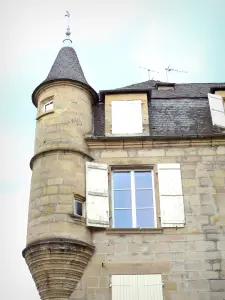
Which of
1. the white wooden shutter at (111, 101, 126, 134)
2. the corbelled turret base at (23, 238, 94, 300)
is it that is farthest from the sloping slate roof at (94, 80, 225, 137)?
the corbelled turret base at (23, 238, 94, 300)

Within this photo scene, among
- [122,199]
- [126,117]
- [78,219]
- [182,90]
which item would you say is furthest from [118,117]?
[182,90]

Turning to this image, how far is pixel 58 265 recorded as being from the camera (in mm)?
10922

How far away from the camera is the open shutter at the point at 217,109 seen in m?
13.5

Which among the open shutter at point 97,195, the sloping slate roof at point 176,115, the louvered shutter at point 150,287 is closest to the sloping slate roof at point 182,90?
the sloping slate roof at point 176,115

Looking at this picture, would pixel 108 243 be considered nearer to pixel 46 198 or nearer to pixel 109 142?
pixel 46 198

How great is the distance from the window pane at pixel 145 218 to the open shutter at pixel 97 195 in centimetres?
80

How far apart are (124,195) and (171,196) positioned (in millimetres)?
1187

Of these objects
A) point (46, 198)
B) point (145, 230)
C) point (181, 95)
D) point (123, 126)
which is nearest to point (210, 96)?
point (181, 95)

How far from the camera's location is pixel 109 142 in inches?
506

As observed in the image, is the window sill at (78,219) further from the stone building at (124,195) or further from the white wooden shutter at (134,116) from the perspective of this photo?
the white wooden shutter at (134,116)

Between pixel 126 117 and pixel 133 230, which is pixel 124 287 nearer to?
pixel 133 230

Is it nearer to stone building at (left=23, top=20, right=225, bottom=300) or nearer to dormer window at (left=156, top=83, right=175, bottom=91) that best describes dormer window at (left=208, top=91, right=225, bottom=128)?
stone building at (left=23, top=20, right=225, bottom=300)

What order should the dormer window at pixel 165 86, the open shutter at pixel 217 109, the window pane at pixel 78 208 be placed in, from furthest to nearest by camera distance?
1. the dormer window at pixel 165 86
2. the open shutter at pixel 217 109
3. the window pane at pixel 78 208

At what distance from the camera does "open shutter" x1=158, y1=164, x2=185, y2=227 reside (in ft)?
38.4
